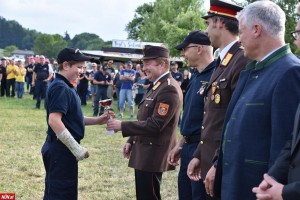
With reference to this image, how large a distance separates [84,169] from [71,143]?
4.01 meters

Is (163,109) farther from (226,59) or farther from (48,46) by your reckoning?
(48,46)

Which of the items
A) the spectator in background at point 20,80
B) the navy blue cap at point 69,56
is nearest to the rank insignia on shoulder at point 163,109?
the navy blue cap at point 69,56

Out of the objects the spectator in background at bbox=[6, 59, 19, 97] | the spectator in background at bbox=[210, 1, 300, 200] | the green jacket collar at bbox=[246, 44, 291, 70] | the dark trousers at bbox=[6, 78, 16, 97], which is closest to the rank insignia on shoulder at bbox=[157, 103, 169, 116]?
the spectator in background at bbox=[210, 1, 300, 200]

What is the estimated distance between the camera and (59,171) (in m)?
4.19

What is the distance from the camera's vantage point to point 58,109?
4113mm

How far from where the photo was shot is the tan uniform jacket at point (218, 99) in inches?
136

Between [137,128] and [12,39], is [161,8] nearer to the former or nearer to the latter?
[137,128]

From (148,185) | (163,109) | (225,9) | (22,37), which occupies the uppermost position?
(22,37)

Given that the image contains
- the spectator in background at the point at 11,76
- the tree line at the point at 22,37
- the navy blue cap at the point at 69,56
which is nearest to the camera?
the navy blue cap at the point at 69,56

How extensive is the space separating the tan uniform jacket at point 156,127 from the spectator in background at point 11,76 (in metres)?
19.1

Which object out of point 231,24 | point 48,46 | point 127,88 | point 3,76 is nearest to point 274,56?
point 231,24

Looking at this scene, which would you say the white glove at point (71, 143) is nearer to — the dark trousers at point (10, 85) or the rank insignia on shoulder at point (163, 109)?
the rank insignia on shoulder at point (163, 109)

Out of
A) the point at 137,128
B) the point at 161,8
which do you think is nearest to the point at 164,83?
the point at 137,128

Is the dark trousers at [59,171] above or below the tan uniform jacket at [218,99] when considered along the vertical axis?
below
